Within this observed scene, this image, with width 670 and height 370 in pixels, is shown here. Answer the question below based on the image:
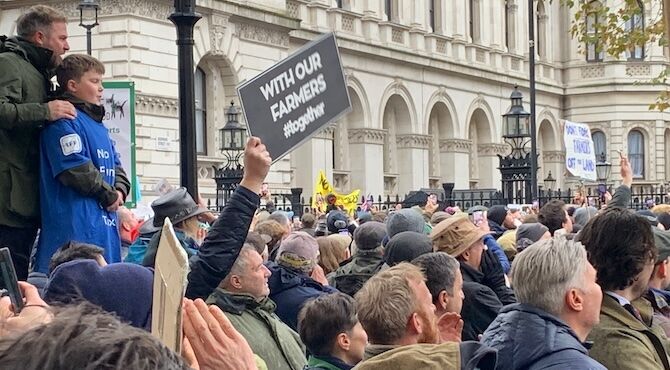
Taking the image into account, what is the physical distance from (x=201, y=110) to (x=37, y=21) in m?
25.1

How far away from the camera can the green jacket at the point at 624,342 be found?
4332 mm

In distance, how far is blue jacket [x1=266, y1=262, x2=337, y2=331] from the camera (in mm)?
6418

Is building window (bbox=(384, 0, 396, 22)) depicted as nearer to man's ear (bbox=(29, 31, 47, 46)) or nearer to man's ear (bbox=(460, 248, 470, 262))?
man's ear (bbox=(460, 248, 470, 262))

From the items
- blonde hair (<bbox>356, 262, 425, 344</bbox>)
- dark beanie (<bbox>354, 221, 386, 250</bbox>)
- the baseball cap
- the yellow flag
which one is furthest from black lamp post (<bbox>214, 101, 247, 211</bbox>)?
blonde hair (<bbox>356, 262, 425, 344</bbox>)

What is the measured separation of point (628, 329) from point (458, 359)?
1253 millimetres

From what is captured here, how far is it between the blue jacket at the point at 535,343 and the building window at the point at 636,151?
49023 millimetres

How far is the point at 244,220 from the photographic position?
181 inches

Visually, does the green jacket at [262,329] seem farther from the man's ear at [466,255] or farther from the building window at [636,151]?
the building window at [636,151]

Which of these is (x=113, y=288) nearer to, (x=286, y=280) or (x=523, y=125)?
(x=286, y=280)

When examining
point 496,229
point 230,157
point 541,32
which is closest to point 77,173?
point 496,229

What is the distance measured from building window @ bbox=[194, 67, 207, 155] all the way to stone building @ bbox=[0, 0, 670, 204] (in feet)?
0.12

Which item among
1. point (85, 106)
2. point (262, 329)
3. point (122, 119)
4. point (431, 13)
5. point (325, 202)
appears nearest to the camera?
point (262, 329)

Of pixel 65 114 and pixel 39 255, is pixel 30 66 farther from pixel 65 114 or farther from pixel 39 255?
pixel 39 255

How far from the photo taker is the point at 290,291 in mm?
6477
